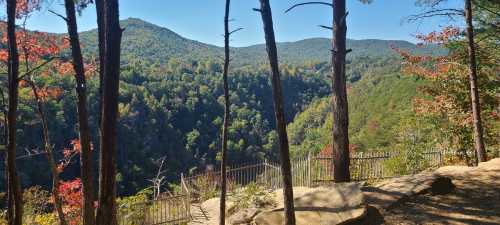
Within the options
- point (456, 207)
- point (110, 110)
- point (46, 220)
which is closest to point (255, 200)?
point (456, 207)

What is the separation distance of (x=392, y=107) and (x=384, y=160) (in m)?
45.6

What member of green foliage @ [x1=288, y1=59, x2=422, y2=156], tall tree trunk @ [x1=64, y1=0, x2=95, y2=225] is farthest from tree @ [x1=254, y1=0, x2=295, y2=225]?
green foliage @ [x1=288, y1=59, x2=422, y2=156]

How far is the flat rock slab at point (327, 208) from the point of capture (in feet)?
21.4

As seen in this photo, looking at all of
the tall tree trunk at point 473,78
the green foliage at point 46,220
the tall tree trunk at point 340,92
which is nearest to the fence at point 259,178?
the green foliage at point 46,220

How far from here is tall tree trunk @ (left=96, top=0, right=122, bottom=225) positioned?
582 cm

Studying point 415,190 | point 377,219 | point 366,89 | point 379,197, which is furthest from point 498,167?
point 366,89

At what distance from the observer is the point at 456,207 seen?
6816 mm

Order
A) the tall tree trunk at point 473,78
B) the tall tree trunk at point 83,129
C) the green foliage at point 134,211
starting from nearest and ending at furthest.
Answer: the tall tree trunk at point 83,129 → the tall tree trunk at point 473,78 → the green foliage at point 134,211

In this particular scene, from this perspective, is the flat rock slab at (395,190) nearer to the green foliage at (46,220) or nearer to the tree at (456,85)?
the tree at (456,85)

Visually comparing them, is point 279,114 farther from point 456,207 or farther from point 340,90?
point 456,207

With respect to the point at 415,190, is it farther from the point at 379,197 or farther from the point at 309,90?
the point at 309,90

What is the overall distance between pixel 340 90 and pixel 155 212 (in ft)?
24.0

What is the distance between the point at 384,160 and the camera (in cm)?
1611

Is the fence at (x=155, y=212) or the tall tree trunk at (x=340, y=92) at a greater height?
the tall tree trunk at (x=340, y=92)
